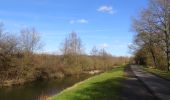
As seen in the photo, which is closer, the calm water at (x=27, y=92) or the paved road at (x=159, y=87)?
the paved road at (x=159, y=87)

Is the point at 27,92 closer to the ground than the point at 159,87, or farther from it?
closer to the ground

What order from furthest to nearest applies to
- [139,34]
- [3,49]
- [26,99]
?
1. [139,34]
2. [3,49]
3. [26,99]

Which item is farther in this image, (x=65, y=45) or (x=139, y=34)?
(x=65, y=45)

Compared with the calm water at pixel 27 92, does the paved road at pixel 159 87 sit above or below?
above

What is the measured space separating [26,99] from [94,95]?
545 inches

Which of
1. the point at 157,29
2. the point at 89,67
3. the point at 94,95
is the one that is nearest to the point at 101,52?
the point at 89,67

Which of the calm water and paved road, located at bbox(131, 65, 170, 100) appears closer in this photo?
paved road, located at bbox(131, 65, 170, 100)

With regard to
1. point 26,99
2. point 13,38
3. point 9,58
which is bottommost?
point 26,99

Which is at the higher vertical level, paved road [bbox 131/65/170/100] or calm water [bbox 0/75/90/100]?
paved road [bbox 131/65/170/100]

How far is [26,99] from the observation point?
2995 cm

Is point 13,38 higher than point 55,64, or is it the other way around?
point 13,38

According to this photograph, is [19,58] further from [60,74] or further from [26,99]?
[26,99]

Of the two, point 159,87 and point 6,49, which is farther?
point 6,49

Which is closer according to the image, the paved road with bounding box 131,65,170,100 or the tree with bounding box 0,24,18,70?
the paved road with bounding box 131,65,170,100
